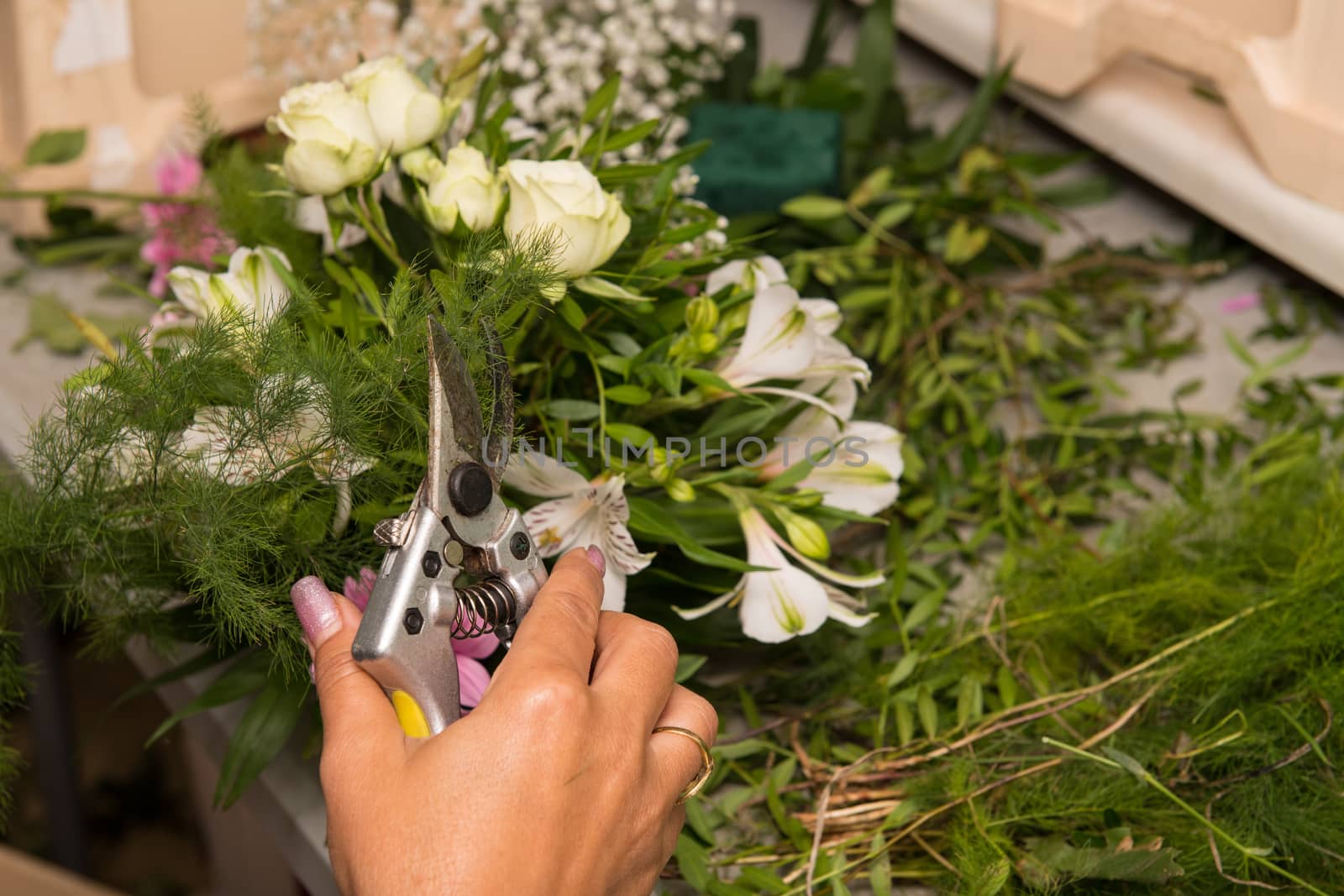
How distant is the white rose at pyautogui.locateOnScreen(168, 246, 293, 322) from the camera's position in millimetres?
474

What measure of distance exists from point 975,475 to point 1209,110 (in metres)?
0.36

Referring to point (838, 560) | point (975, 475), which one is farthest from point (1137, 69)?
point (838, 560)

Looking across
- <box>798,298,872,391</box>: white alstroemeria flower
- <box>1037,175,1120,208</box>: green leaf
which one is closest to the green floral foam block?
<box>1037,175,1120,208</box>: green leaf

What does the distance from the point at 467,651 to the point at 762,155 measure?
456 millimetres

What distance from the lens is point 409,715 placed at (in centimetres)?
37

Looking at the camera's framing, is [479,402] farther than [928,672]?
No

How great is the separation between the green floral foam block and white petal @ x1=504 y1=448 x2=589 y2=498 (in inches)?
14.1

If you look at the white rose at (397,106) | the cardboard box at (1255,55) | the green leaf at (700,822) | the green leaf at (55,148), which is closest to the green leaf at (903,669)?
the green leaf at (700,822)

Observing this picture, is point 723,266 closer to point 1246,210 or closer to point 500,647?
point 500,647

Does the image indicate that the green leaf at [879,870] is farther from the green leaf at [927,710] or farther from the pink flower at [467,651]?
the pink flower at [467,651]

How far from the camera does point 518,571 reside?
1.33 ft

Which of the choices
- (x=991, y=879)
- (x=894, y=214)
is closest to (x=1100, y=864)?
(x=991, y=879)

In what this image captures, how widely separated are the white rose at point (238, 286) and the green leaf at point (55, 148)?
0.42 meters

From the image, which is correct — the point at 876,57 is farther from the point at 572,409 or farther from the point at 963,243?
the point at 572,409
